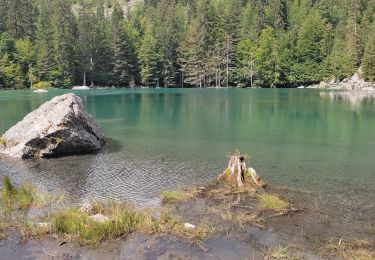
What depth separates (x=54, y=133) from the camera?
2711 centimetres

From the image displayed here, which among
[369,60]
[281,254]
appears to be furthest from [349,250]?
[369,60]

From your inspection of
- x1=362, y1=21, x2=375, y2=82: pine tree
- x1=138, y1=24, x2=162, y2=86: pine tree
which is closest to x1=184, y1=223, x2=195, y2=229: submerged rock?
x1=362, y1=21, x2=375, y2=82: pine tree

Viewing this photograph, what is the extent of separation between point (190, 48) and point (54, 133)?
107 metres

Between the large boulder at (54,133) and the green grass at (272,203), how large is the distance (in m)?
15.0

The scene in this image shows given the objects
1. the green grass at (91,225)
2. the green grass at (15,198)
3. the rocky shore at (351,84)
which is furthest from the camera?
the rocky shore at (351,84)

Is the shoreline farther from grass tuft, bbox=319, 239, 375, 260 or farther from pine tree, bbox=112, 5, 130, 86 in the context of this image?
pine tree, bbox=112, 5, 130, 86

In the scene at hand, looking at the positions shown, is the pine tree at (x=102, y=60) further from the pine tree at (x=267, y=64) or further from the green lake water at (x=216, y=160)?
the green lake water at (x=216, y=160)

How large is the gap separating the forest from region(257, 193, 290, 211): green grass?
104 meters

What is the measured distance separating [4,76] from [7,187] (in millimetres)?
109772

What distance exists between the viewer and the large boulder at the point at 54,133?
89.1ft

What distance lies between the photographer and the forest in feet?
400

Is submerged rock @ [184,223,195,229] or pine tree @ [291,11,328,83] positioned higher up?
pine tree @ [291,11,328,83]

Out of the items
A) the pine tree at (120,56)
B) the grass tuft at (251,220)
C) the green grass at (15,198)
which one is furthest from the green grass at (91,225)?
the pine tree at (120,56)

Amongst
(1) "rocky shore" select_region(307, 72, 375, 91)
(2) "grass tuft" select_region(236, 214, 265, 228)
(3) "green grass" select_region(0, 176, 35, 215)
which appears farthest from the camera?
(1) "rocky shore" select_region(307, 72, 375, 91)
